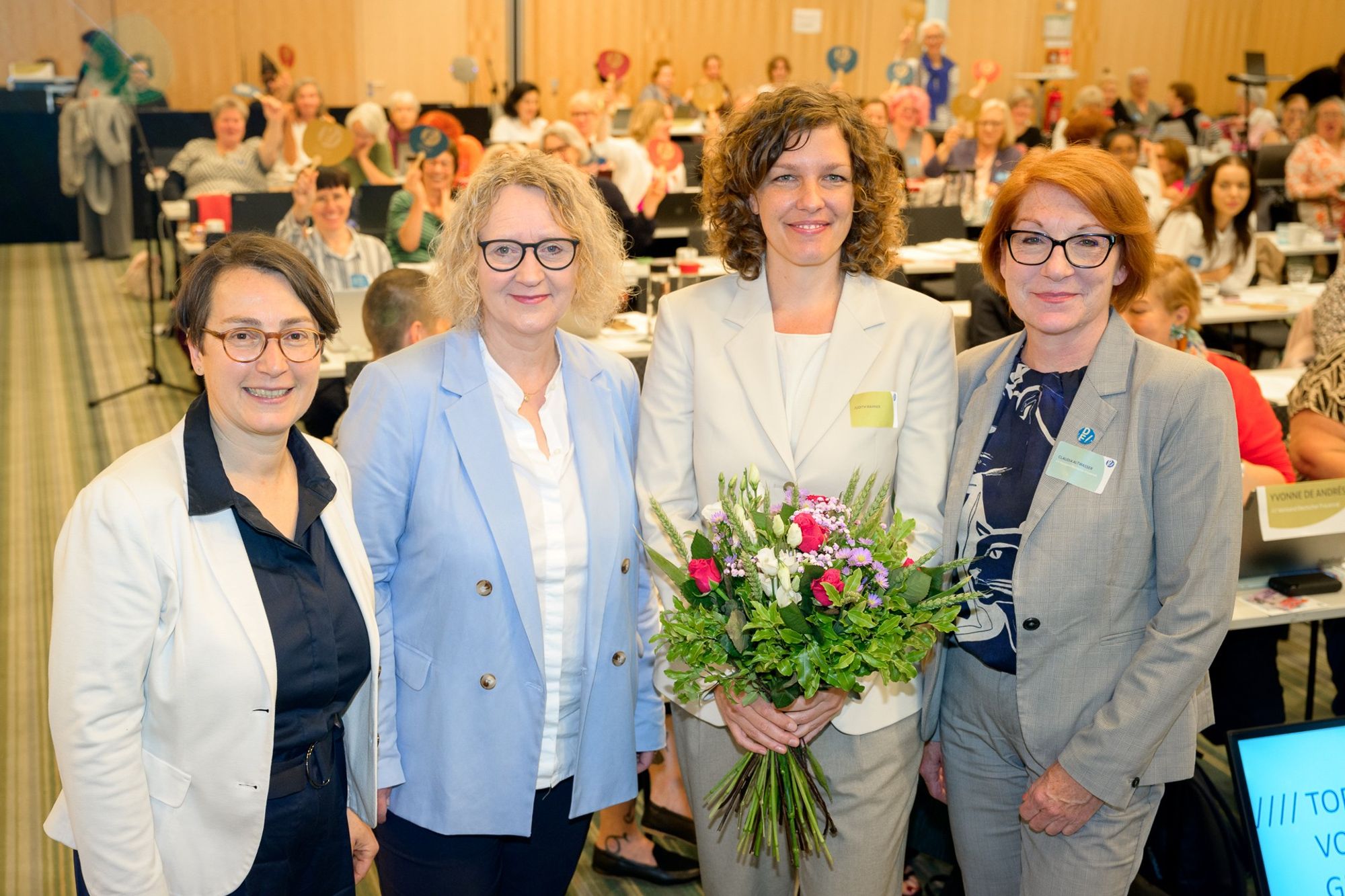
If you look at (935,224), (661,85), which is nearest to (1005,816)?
(935,224)

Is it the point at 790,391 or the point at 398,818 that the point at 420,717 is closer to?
the point at 398,818

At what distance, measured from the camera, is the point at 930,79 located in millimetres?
15125

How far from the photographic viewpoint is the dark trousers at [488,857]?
7.03 feet

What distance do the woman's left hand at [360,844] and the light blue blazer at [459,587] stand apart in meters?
0.07

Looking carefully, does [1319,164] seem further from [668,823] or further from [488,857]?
[488,857]

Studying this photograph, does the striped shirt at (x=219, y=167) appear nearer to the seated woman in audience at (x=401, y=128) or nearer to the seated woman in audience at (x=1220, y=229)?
the seated woman in audience at (x=401, y=128)

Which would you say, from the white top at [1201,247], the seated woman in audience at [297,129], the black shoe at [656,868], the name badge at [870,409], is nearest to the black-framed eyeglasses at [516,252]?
the name badge at [870,409]

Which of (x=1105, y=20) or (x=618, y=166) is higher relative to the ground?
(x=1105, y=20)

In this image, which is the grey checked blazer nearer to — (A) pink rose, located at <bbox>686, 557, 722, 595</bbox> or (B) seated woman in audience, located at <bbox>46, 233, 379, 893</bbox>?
(A) pink rose, located at <bbox>686, 557, 722, 595</bbox>

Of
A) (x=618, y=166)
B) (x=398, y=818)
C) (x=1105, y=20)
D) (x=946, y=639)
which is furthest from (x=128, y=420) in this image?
(x=1105, y=20)

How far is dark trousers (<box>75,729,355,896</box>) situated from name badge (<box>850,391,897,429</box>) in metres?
1.07

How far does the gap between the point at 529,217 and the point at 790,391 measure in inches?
22.6

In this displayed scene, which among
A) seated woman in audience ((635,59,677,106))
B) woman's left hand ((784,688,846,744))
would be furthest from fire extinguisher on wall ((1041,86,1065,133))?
woman's left hand ((784,688,846,744))

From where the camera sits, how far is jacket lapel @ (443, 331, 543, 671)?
2.04 metres
